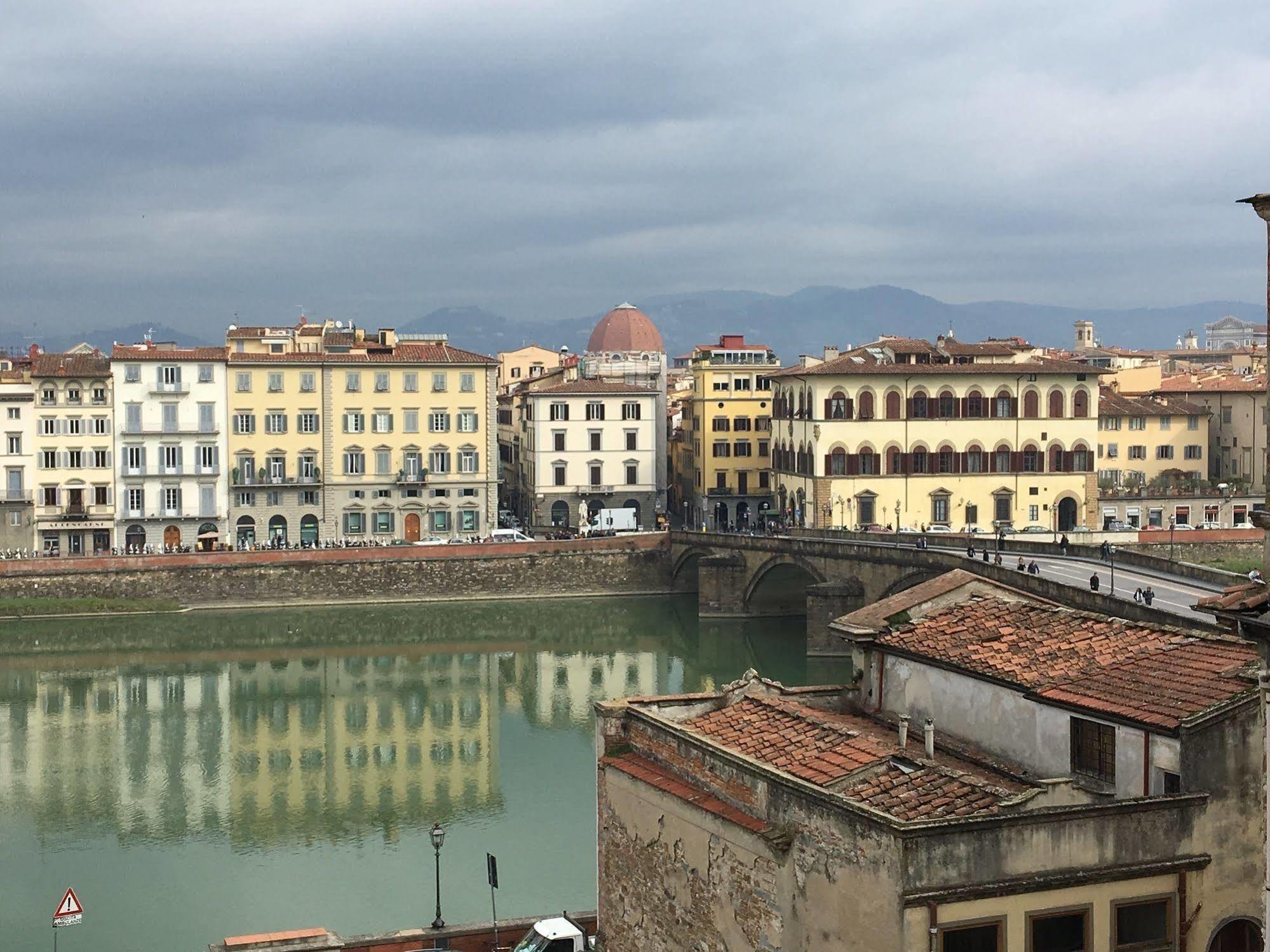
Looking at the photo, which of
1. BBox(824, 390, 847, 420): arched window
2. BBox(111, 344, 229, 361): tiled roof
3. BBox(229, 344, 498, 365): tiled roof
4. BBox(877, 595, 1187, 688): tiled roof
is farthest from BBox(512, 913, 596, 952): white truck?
BBox(111, 344, 229, 361): tiled roof

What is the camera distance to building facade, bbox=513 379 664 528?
3034 inches

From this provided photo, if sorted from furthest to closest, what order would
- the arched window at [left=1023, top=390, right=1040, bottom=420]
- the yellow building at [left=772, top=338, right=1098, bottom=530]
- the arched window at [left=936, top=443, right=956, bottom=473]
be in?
1. the arched window at [left=1023, top=390, right=1040, bottom=420]
2. the arched window at [left=936, top=443, right=956, bottom=473]
3. the yellow building at [left=772, top=338, right=1098, bottom=530]

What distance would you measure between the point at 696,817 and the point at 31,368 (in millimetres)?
61002

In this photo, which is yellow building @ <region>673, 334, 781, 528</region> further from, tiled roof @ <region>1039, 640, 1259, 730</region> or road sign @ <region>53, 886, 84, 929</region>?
tiled roof @ <region>1039, 640, 1259, 730</region>

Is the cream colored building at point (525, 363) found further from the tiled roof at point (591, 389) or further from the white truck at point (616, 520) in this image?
the white truck at point (616, 520)

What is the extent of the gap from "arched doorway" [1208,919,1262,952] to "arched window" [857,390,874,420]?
55.0 m

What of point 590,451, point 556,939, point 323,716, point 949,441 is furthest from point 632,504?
point 556,939

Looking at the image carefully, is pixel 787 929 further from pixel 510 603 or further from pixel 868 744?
pixel 510 603

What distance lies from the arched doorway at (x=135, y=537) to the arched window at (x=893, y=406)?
32.1 meters

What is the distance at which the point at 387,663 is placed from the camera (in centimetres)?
5547

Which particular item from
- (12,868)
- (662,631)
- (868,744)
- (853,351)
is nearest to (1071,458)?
(853,351)

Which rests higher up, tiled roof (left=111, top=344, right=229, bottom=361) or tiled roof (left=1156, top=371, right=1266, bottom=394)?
tiled roof (left=111, top=344, right=229, bottom=361)

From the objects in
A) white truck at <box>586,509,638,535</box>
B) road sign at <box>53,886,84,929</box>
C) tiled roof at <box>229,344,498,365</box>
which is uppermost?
tiled roof at <box>229,344,498,365</box>

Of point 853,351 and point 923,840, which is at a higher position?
point 853,351
